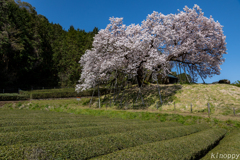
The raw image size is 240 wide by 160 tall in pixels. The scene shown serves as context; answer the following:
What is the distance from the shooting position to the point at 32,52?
3788 centimetres

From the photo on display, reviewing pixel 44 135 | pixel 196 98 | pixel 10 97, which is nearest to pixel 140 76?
pixel 196 98

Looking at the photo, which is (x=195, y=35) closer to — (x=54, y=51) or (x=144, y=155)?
(x=144, y=155)

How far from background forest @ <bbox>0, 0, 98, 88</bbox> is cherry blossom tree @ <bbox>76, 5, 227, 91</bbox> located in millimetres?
18537

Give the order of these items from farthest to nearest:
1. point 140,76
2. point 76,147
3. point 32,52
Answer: point 32,52 → point 140,76 → point 76,147

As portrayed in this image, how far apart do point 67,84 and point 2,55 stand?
1582 centimetres

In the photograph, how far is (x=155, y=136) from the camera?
724 centimetres

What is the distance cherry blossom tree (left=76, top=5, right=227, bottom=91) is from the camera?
20.8 meters

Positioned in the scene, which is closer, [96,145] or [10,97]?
[96,145]

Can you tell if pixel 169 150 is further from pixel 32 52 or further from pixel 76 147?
pixel 32 52

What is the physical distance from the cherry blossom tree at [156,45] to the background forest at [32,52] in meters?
18.5

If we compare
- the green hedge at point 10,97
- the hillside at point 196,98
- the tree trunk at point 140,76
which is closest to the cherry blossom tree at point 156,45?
the tree trunk at point 140,76

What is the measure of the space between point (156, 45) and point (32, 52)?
30211mm

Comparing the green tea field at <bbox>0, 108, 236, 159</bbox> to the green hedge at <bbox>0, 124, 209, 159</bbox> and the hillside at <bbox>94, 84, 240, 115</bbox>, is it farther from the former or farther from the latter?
the hillside at <bbox>94, 84, 240, 115</bbox>

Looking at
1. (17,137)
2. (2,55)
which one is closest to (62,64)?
(2,55)
